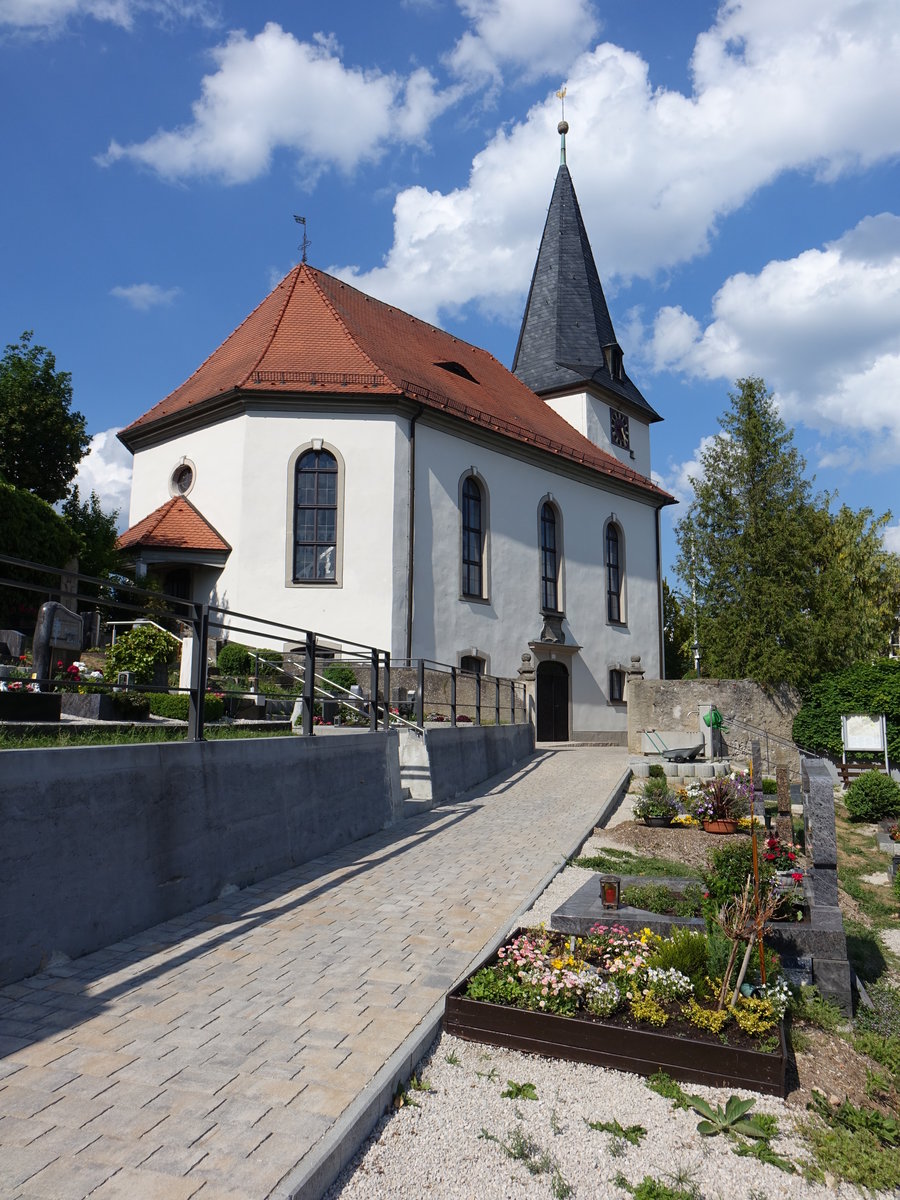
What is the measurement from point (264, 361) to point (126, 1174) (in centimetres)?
2237

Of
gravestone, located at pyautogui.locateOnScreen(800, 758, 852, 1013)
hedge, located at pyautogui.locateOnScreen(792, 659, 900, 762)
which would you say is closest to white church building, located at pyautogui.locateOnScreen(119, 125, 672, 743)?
hedge, located at pyautogui.locateOnScreen(792, 659, 900, 762)

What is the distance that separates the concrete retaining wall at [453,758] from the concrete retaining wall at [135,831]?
3908 mm

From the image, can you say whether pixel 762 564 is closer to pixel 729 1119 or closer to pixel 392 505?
pixel 392 505

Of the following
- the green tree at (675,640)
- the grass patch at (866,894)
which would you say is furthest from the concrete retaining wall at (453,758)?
the green tree at (675,640)

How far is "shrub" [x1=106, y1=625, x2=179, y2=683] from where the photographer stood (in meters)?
11.7

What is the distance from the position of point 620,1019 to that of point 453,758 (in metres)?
9.89

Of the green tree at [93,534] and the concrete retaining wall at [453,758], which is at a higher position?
the green tree at [93,534]

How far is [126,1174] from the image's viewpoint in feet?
10.6

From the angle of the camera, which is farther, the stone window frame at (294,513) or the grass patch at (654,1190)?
the stone window frame at (294,513)

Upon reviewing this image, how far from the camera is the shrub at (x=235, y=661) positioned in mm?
19375

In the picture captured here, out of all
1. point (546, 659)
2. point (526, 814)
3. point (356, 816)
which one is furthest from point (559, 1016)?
point (546, 659)

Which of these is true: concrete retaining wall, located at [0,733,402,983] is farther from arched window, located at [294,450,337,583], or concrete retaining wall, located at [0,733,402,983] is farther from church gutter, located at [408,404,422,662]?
arched window, located at [294,450,337,583]

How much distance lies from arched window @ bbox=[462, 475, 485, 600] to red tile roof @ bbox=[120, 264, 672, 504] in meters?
1.94

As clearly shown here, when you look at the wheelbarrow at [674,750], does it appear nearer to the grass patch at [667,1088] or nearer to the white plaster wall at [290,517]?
the white plaster wall at [290,517]
